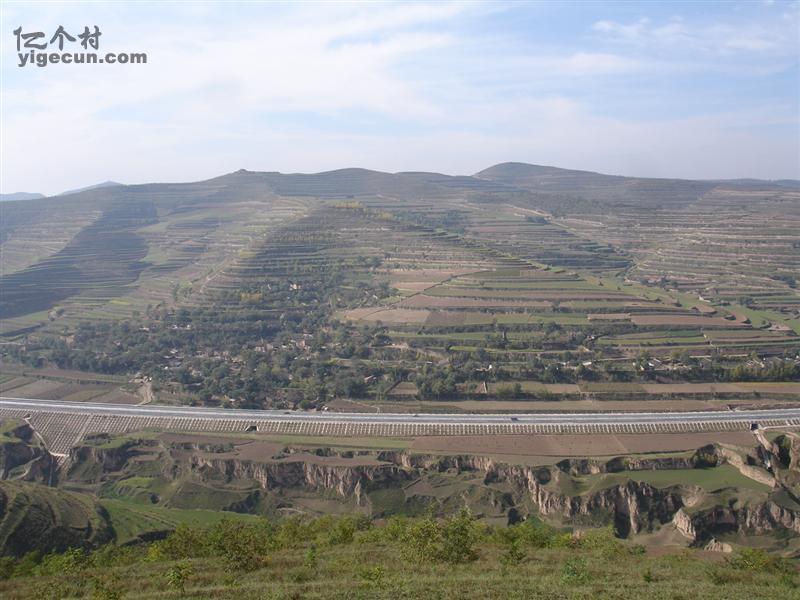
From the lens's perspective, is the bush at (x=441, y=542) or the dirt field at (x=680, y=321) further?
the dirt field at (x=680, y=321)

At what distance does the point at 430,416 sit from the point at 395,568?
78.8ft

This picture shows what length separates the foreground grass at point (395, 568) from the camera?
22469mm

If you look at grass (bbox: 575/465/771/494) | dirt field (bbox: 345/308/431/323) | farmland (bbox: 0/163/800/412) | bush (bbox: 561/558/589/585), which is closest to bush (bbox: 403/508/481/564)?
bush (bbox: 561/558/589/585)

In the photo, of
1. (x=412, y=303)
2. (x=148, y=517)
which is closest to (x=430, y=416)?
(x=148, y=517)

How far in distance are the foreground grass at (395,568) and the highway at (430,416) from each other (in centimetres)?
1499

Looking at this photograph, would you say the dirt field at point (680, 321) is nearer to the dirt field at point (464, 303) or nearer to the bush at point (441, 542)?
the dirt field at point (464, 303)

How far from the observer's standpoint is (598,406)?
5128cm

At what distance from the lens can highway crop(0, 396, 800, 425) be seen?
155 feet

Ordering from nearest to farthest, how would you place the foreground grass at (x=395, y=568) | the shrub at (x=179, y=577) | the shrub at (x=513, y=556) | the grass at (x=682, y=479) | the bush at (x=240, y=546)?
the foreground grass at (x=395, y=568), the shrub at (x=179, y=577), the shrub at (x=513, y=556), the bush at (x=240, y=546), the grass at (x=682, y=479)

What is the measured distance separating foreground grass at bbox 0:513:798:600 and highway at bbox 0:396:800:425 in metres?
15.0

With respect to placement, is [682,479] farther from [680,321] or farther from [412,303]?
[412,303]

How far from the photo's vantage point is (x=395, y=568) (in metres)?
25.3

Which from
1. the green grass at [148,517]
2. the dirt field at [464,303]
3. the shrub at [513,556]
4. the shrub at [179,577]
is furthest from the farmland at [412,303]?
the shrub at [179,577]

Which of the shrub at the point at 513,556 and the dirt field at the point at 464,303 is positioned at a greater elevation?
the dirt field at the point at 464,303
